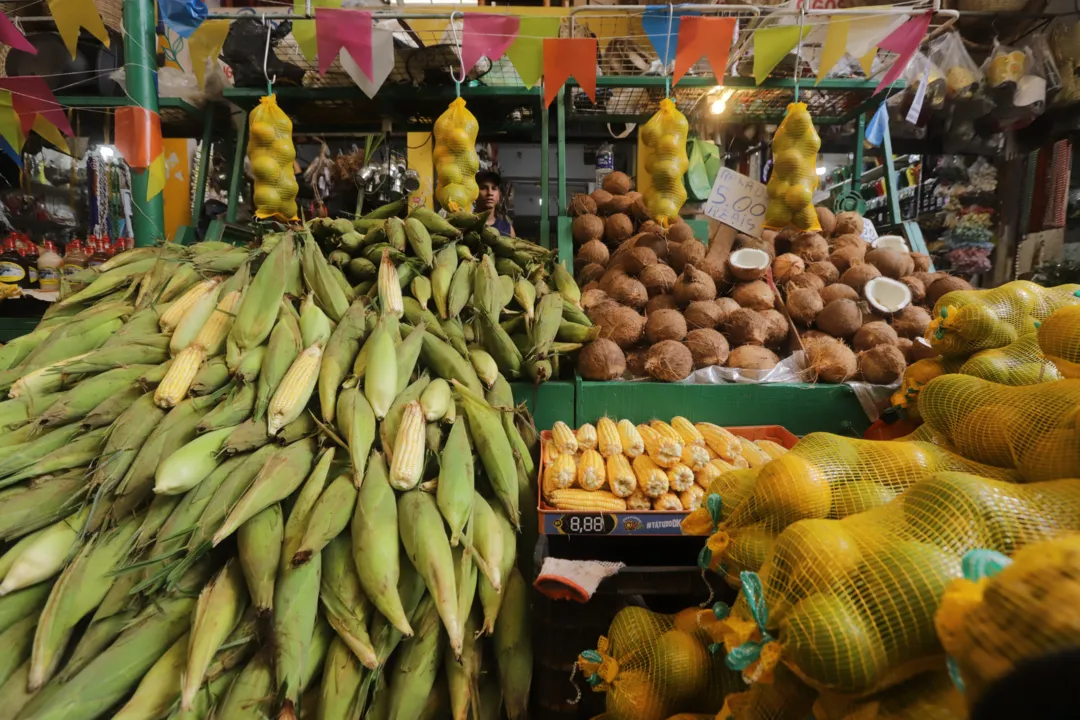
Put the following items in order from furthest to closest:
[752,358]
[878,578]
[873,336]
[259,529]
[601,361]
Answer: [873,336]
[752,358]
[601,361]
[259,529]
[878,578]

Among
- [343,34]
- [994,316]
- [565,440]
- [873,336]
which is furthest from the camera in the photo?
[343,34]

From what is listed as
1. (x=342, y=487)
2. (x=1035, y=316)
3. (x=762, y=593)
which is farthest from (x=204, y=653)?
(x=1035, y=316)

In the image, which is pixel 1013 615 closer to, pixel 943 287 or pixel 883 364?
pixel 883 364

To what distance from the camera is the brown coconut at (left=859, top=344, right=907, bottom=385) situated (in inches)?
94.3

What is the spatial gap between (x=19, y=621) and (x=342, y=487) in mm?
861

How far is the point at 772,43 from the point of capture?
3.03 meters

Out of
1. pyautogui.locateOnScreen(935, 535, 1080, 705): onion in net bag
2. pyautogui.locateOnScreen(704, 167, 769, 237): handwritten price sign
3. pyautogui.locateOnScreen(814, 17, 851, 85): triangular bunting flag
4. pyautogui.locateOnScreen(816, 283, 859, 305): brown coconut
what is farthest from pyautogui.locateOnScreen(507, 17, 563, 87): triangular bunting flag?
pyautogui.locateOnScreen(935, 535, 1080, 705): onion in net bag

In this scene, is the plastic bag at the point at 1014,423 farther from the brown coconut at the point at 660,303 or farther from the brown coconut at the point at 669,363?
the brown coconut at the point at 660,303

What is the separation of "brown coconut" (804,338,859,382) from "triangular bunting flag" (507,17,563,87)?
2.26m

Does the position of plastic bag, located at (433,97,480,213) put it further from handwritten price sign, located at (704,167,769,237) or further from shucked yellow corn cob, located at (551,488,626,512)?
shucked yellow corn cob, located at (551,488,626,512)

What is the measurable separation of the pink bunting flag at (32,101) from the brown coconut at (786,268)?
15.9 ft

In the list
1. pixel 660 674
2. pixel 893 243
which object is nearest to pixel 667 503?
pixel 660 674

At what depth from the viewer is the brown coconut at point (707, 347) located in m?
2.53

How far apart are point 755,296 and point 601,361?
3.58 ft
